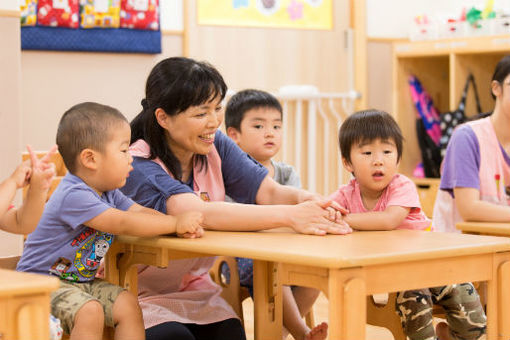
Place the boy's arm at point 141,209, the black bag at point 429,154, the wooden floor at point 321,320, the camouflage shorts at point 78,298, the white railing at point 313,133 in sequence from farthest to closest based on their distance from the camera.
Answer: the white railing at point 313,133 < the black bag at point 429,154 < the wooden floor at point 321,320 < the boy's arm at point 141,209 < the camouflage shorts at point 78,298

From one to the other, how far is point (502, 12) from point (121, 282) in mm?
3295

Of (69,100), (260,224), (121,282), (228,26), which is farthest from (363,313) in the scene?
(228,26)

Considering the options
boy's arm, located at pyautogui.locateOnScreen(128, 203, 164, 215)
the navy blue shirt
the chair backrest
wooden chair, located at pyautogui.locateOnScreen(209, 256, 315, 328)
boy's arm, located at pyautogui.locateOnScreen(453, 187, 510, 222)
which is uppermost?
the navy blue shirt

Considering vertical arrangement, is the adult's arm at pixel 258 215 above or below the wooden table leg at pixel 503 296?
above

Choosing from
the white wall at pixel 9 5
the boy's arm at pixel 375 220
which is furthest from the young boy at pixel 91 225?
the white wall at pixel 9 5

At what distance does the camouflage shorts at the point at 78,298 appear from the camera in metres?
1.96

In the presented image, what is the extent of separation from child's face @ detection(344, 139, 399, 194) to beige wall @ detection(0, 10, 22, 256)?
1.34 metres

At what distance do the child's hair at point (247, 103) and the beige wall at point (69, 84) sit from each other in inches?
66.6

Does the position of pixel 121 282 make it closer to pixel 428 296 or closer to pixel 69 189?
pixel 69 189

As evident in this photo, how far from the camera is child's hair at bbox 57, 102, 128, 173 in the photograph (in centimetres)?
Answer: 214

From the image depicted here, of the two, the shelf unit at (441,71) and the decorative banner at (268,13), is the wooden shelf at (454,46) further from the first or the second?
the decorative banner at (268,13)

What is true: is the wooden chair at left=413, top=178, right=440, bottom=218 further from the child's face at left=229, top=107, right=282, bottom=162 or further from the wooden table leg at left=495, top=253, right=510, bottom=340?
the wooden table leg at left=495, top=253, right=510, bottom=340

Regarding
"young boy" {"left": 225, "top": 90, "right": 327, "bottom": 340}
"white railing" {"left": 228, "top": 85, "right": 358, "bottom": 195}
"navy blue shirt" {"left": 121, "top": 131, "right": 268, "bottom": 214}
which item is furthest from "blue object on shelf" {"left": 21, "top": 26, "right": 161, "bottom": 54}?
"navy blue shirt" {"left": 121, "top": 131, "right": 268, "bottom": 214}

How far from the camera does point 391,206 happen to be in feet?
7.59
